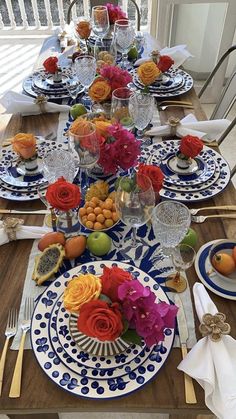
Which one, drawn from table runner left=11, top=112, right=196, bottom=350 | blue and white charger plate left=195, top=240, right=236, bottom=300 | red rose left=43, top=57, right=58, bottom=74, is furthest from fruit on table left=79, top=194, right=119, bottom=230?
red rose left=43, top=57, right=58, bottom=74

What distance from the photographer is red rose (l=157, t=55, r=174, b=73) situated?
1577mm

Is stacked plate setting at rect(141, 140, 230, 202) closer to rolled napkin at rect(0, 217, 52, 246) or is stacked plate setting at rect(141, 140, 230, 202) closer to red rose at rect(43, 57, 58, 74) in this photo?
rolled napkin at rect(0, 217, 52, 246)

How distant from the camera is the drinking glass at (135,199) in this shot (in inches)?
34.2

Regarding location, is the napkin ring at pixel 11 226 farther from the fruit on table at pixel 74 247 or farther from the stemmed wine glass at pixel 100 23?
the stemmed wine glass at pixel 100 23

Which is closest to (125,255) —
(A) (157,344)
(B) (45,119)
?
(A) (157,344)

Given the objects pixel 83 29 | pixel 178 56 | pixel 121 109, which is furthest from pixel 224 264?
pixel 83 29

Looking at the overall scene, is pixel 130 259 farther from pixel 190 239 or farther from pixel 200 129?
pixel 200 129

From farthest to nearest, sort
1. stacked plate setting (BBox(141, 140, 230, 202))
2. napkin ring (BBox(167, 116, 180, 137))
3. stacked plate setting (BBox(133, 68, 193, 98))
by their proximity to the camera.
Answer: stacked plate setting (BBox(133, 68, 193, 98))
napkin ring (BBox(167, 116, 180, 137))
stacked plate setting (BBox(141, 140, 230, 202))

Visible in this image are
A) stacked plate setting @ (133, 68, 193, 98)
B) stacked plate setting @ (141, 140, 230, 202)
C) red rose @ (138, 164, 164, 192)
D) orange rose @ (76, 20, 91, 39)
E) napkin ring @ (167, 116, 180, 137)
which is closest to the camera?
red rose @ (138, 164, 164, 192)

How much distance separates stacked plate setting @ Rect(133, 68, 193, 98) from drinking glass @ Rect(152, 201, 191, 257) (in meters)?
0.75

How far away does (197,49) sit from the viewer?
2.87 m

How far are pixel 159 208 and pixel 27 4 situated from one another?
4031 millimetres

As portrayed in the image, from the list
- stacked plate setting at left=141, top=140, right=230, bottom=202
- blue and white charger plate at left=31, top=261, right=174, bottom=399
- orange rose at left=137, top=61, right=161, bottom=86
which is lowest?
stacked plate setting at left=141, top=140, right=230, bottom=202

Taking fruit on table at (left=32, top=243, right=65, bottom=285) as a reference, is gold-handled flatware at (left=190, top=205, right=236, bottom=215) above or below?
below
